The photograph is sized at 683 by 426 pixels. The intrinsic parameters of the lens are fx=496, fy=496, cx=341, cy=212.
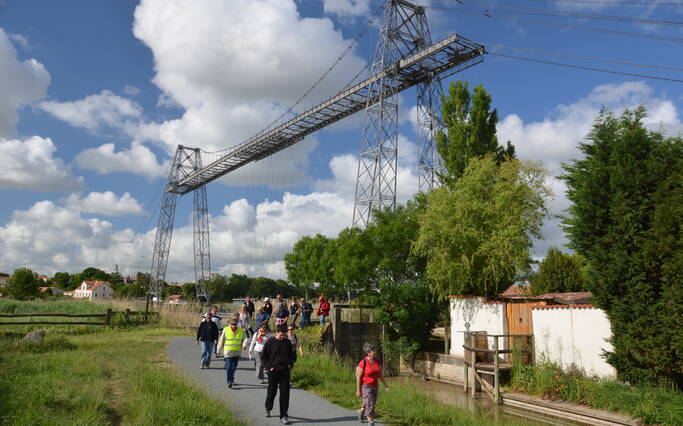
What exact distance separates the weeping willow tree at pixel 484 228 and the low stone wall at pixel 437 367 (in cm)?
257

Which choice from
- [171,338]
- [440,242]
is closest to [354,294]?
[440,242]

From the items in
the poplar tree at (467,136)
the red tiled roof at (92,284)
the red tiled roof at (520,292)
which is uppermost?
the poplar tree at (467,136)

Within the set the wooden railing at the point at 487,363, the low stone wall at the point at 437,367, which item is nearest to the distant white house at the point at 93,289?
the low stone wall at the point at 437,367

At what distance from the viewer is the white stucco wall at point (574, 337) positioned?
1366cm

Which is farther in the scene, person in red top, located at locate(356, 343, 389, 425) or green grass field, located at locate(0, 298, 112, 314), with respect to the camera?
green grass field, located at locate(0, 298, 112, 314)

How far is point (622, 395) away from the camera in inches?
454

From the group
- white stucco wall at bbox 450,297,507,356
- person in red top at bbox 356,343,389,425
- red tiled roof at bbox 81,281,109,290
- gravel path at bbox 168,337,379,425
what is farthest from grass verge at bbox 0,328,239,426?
red tiled roof at bbox 81,281,109,290

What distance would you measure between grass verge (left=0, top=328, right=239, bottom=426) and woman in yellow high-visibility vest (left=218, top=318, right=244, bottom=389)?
1.07 metres

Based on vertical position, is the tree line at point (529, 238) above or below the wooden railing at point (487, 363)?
above

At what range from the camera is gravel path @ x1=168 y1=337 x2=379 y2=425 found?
8.54 meters

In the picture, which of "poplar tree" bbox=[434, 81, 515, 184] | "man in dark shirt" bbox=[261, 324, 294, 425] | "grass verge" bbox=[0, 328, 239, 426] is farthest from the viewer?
"poplar tree" bbox=[434, 81, 515, 184]

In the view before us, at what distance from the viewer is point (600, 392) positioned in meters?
12.2

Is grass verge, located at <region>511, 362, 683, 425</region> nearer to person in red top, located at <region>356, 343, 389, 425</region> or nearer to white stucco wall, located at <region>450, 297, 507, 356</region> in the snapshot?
white stucco wall, located at <region>450, 297, 507, 356</region>

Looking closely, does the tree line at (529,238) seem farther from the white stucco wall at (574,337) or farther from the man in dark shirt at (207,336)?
the man in dark shirt at (207,336)
